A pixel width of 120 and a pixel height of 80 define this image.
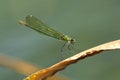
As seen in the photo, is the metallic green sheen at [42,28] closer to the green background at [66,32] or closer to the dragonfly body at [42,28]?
the dragonfly body at [42,28]

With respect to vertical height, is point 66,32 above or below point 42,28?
above

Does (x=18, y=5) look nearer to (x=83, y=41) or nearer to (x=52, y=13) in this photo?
(x=52, y=13)

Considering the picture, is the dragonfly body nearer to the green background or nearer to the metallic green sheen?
the metallic green sheen

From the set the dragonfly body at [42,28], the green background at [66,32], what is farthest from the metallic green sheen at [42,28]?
the green background at [66,32]

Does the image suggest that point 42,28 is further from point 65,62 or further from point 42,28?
point 65,62

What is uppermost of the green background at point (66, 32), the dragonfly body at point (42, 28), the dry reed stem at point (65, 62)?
the green background at point (66, 32)

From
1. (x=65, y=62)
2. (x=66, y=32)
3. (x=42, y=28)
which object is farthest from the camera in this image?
(x=66, y=32)

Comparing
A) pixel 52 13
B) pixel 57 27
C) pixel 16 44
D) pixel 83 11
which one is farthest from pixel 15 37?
pixel 83 11

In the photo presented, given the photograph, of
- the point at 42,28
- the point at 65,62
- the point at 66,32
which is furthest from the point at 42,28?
the point at 66,32

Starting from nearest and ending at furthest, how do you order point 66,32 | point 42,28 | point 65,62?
point 65,62
point 42,28
point 66,32
